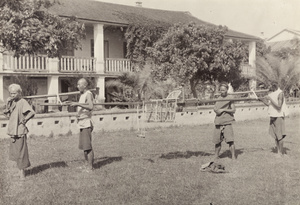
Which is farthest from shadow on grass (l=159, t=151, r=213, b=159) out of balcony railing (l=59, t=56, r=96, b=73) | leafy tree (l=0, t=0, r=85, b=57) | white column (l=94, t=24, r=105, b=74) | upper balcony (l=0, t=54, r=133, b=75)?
white column (l=94, t=24, r=105, b=74)

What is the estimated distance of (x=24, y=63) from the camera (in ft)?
54.2

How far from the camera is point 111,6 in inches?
899

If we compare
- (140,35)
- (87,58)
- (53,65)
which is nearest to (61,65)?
(53,65)

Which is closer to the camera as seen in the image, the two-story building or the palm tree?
the two-story building

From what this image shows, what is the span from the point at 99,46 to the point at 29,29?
11.6m

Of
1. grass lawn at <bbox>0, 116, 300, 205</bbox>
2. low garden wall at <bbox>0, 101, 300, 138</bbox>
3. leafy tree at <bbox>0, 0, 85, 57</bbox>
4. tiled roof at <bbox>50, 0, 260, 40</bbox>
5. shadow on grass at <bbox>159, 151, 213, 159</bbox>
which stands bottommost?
grass lawn at <bbox>0, 116, 300, 205</bbox>

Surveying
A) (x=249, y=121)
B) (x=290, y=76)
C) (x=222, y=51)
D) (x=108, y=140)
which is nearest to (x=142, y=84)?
(x=222, y=51)

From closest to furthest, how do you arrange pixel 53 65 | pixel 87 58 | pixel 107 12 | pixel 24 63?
pixel 24 63, pixel 53 65, pixel 87 58, pixel 107 12

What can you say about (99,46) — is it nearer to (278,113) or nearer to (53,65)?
(53,65)

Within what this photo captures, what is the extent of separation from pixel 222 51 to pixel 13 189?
13.5 metres

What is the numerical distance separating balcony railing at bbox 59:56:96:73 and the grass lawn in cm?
781

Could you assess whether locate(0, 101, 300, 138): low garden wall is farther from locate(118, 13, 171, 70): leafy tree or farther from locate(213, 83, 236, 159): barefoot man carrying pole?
locate(118, 13, 171, 70): leafy tree

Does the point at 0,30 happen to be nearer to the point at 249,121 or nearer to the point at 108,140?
the point at 108,140

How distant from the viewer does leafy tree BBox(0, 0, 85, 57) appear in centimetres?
704
